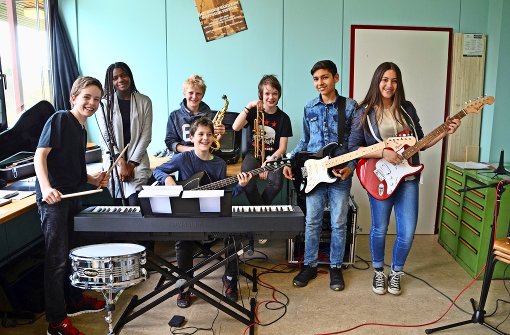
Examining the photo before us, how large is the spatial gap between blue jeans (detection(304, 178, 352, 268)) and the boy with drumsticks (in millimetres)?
1501

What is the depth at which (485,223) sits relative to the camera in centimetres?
312

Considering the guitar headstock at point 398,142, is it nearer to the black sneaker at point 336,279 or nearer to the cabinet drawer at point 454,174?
the black sneaker at point 336,279

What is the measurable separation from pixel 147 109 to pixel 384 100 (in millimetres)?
1607

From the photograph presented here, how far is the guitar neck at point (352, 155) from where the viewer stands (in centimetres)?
270

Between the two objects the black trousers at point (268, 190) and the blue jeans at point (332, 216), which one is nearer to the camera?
the blue jeans at point (332, 216)

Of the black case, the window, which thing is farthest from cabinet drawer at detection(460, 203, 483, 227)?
the window

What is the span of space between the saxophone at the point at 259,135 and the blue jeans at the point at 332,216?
1.53 ft

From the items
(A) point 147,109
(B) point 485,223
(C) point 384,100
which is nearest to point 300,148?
(C) point 384,100

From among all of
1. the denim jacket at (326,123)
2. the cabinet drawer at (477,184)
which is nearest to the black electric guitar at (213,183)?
the denim jacket at (326,123)

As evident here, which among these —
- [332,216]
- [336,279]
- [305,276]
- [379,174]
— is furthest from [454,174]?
[305,276]

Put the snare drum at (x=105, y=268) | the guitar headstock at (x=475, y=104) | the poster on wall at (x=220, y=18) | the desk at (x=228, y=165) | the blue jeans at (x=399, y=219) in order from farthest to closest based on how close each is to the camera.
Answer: the poster on wall at (x=220, y=18), the desk at (x=228, y=165), the blue jeans at (x=399, y=219), the guitar headstock at (x=475, y=104), the snare drum at (x=105, y=268)

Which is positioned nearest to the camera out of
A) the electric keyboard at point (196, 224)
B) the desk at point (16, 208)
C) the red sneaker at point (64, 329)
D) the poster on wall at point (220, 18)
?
the electric keyboard at point (196, 224)

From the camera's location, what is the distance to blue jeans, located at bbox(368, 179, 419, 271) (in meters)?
2.78

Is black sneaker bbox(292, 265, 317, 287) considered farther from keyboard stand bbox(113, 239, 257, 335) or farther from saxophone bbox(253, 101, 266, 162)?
saxophone bbox(253, 101, 266, 162)
